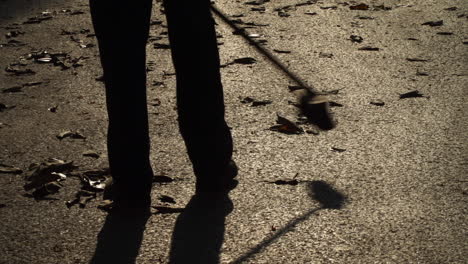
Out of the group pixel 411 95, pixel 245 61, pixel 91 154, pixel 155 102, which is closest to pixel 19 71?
pixel 155 102

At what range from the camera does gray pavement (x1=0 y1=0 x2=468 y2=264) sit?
3094mm

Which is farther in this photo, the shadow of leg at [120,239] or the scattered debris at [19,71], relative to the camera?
the scattered debris at [19,71]

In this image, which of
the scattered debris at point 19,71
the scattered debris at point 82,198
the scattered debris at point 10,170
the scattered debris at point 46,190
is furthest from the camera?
the scattered debris at point 19,71

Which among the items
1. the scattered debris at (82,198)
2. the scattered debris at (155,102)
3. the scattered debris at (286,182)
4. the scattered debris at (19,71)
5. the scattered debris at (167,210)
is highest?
the scattered debris at (167,210)

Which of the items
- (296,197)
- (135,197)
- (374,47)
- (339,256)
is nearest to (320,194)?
(296,197)

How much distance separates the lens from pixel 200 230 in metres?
3.22

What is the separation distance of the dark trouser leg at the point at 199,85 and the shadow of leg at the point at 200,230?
130mm

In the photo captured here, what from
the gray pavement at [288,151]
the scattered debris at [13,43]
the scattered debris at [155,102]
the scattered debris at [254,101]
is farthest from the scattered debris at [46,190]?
the scattered debris at [13,43]

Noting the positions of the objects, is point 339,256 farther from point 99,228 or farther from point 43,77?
point 43,77

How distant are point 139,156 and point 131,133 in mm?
100

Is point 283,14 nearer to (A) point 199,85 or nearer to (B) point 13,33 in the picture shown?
(B) point 13,33

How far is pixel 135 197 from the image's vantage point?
11.0 ft

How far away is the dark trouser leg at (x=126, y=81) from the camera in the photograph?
10.3ft

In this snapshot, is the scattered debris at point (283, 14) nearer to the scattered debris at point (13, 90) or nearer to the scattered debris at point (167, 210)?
the scattered debris at point (13, 90)
